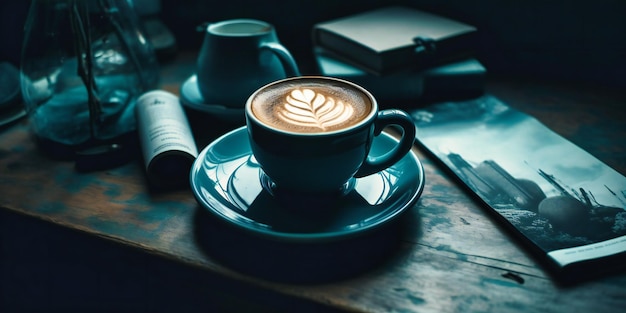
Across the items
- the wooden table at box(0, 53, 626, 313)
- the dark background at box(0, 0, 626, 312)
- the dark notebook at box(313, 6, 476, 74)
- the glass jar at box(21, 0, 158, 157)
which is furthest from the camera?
the dark notebook at box(313, 6, 476, 74)

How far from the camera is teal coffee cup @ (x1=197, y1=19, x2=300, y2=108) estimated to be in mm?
796

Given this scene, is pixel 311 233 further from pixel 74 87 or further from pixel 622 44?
pixel 622 44

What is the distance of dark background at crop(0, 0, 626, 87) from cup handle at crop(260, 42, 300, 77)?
0.29 m

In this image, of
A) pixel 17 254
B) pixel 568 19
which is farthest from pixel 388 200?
pixel 568 19

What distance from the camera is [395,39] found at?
0.94 m

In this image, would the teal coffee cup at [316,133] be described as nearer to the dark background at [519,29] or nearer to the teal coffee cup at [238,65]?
the teal coffee cup at [238,65]

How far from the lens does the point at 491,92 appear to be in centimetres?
100

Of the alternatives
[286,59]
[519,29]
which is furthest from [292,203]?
[519,29]

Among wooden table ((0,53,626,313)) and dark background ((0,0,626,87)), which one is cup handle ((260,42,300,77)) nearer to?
wooden table ((0,53,626,313))

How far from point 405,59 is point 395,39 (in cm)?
4

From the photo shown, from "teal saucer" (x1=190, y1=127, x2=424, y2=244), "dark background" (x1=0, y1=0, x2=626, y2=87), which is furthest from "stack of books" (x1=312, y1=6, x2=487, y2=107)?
"teal saucer" (x1=190, y1=127, x2=424, y2=244)

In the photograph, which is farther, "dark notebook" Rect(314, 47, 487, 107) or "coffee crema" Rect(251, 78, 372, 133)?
"dark notebook" Rect(314, 47, 487, 107)

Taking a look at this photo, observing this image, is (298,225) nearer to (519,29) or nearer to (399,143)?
(399,143)

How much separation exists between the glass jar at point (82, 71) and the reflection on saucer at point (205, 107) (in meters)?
0.09
